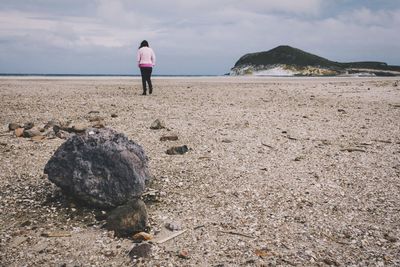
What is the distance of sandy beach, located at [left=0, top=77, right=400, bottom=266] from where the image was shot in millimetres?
3699

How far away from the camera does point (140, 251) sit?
366 cm

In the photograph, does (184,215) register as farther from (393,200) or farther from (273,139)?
(273,139)

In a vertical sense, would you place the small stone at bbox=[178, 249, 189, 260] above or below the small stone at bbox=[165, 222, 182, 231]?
below

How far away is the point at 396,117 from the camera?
34.9ft

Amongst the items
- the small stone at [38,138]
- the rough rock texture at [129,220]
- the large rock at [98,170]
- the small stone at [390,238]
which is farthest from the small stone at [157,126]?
the small stone at [390,238]

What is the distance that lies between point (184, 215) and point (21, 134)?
530cm

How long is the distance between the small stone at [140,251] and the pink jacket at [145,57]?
13.3 metres

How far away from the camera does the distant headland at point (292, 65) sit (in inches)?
3177

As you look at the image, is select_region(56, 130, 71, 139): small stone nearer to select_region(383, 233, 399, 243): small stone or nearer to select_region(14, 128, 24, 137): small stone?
select_region(14, 128, 24, 137): small stone

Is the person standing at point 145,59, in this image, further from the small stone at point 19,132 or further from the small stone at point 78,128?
the small stone at point 19,132

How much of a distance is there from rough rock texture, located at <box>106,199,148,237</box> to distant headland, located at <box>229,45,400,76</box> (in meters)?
77.4

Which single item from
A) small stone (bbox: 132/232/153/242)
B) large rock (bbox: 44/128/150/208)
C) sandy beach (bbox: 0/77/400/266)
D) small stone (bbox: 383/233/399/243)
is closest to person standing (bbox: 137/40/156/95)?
sandy beach (bbox: 0/77/400/266)

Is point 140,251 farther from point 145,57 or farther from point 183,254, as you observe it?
point 145,57

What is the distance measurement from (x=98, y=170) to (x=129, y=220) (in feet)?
2.85
